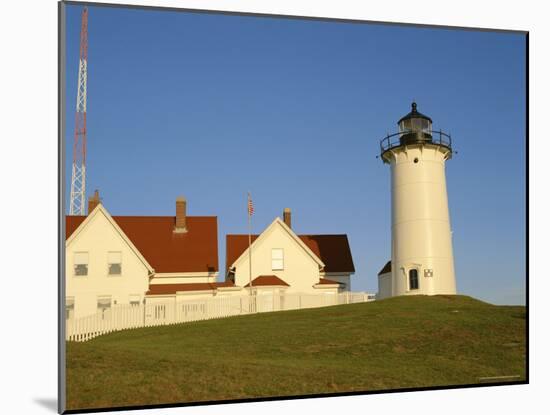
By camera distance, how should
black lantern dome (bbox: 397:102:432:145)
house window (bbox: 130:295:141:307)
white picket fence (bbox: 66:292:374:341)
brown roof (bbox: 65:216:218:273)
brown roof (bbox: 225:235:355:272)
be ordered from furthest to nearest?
black lantern dome (bbox: 397:102:432:145) → brown roof (bbox: 65:216:218:273) → brown roof (bbox: 225:235:355:272) → house window (bbox: 130:295:141:307) → white picket fence (bbox: 66:292:374:341)

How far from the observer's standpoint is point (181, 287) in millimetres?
17344

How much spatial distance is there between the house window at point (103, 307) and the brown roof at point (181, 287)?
4.67 ft

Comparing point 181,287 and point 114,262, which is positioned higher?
point 114,262

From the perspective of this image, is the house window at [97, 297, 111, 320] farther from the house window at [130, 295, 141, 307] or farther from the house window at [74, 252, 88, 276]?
the house window at [74, 252, 88, 276]

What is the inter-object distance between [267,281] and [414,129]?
602 centimetres

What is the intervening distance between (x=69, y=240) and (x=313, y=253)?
6.45 m

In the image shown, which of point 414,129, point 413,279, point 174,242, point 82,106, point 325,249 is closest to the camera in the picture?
point 82,106

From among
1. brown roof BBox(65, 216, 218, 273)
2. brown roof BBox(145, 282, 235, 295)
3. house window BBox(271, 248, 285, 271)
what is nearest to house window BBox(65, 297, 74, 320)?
brown roof BBox(145, 282, 235, 295)

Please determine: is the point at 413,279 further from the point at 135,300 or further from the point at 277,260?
the point at 135,300

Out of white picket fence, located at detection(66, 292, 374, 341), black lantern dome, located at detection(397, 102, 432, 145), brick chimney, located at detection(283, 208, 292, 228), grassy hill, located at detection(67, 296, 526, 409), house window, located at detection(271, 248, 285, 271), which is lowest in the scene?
grassy hill, located at detection(67, 296, 526, 409)

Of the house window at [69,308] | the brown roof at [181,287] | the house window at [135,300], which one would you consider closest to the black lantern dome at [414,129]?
the brown roof at [181,287]

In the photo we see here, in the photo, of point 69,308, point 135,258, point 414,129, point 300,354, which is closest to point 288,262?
point 135,258

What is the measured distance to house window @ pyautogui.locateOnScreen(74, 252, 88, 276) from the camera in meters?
14.5

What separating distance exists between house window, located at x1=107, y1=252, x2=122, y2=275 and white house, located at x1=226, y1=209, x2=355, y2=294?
288 cm
